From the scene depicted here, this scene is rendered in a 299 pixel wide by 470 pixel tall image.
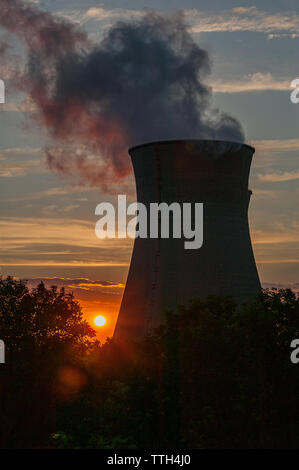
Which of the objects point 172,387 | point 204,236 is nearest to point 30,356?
point 172,387

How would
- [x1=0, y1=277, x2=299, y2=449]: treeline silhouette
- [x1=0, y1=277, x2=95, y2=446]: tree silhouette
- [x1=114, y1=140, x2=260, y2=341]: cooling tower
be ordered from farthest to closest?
[x1=114, y1=140, x2=260, y2=341]: cooling tower → [x1=0, y1=277, x2=95, y2=446]: tree silhouette → [x1=0, y1=277, x2=299, y2=449]: treeline silhouette

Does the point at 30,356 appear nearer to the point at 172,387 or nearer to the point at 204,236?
the point at 172,387

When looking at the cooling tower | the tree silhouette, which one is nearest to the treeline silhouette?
the tree silhouette

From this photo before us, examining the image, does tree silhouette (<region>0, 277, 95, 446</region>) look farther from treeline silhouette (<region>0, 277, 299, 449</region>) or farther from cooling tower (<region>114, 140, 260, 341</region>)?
cooling tower (<region>114, 140, 260, 341</region>)

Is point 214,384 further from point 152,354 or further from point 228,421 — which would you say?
point 152,354

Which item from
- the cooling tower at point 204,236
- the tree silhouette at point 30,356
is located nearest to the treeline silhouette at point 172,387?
the tree silhouette at point 30,356

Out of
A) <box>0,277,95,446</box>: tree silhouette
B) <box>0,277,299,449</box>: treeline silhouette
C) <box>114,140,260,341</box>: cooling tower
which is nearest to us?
<box>0,277,299,449</box>: treeline silhouette
